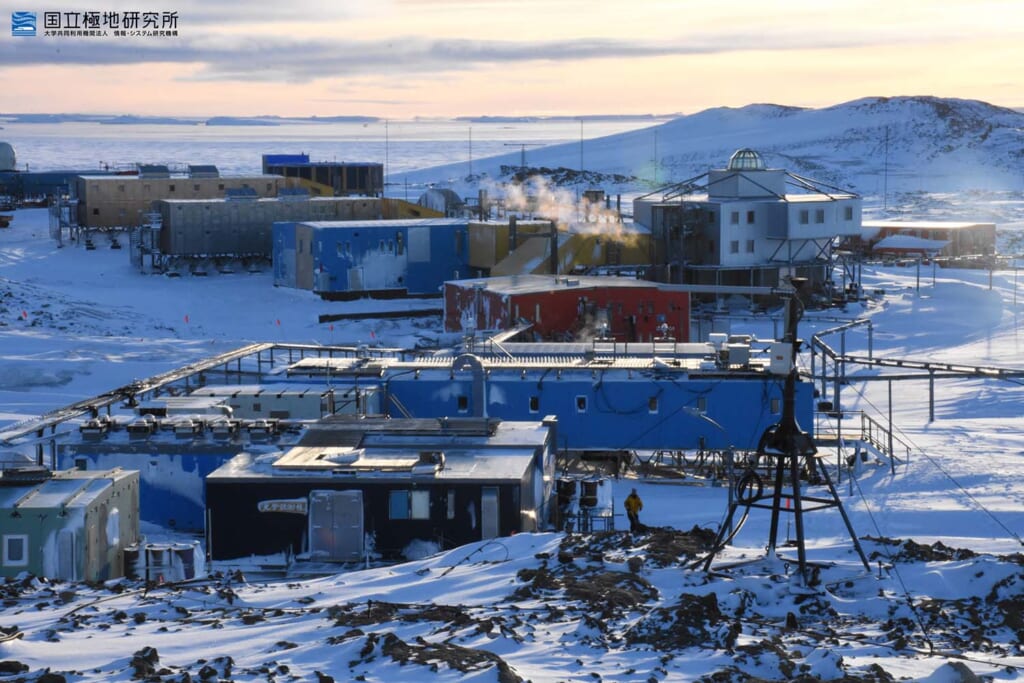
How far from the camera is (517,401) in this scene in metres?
29.7

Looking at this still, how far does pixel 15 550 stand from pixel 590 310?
2509 centimetres

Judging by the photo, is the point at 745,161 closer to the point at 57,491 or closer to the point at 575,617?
the point at 57,491

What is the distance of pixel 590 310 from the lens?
137 feet

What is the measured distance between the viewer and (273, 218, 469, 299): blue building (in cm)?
5444

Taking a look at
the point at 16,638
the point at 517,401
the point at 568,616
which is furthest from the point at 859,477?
the point at 16,638

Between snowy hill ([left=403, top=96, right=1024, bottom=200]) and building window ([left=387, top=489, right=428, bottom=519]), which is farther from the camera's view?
snowy hill ([left=403, top=96, right=1024, bottom=200])

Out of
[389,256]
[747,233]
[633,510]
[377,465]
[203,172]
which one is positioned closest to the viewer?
[377,465]

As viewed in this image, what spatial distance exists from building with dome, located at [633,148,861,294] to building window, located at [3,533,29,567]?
36.9 m

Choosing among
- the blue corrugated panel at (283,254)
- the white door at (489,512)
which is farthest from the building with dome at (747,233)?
the white door at (489,512)

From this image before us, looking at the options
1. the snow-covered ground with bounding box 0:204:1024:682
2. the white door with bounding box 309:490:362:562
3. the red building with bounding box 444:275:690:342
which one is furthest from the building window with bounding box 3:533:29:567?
the red building with bounding box 444:275:690:342

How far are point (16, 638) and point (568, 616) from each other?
4.84 metres

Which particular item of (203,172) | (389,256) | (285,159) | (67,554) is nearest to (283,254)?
(389,256)

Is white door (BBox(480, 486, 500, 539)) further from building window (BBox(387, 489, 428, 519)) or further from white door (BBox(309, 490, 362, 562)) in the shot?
white door (BBox(309, 490, 362, 562))

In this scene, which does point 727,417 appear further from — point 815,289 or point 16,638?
point 815,289
